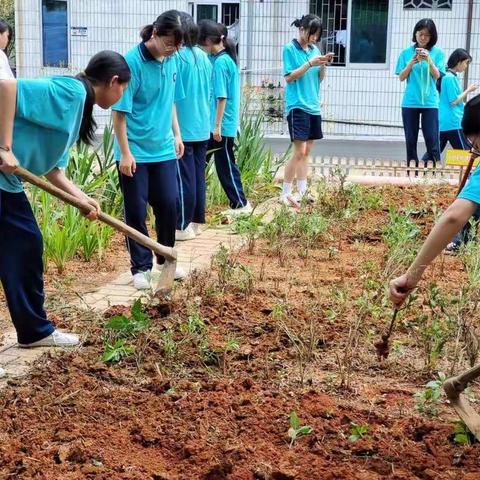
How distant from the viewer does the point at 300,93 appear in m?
8.38

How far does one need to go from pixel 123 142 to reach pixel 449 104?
5593 millimetres

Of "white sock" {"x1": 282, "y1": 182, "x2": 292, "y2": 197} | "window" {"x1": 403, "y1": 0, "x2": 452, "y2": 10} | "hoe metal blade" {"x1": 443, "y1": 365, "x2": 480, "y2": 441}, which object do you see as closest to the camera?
"hoe metal blade" {"x1": 443, "y1": 365, "x2": 480, "y2": 441}

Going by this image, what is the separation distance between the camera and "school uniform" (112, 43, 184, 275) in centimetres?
546

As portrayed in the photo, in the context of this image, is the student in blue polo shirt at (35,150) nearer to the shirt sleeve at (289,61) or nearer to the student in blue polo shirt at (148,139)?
the student in blue polo shirt at (148,139)

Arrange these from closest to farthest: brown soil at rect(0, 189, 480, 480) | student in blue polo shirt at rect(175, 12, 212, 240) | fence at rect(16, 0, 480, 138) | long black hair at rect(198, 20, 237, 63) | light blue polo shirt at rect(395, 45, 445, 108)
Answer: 1. brown soil at rect(0, 189, 480, 480)
2. student in blue polo shirt at rect(175, 12, 212, 240)
3. long black hair at rect(198, 20, 237, 63)
4. light blue polo shirt at rect(395, 45, 445, 108)
5. fence at rect(16, 0, 480, 138)

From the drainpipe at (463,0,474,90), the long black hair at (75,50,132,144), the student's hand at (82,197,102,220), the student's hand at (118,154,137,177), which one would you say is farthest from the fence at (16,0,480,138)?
the student's hand at (82,197,102,220)

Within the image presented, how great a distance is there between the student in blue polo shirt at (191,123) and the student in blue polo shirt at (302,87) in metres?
1.55

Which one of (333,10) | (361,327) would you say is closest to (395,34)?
(333,10)

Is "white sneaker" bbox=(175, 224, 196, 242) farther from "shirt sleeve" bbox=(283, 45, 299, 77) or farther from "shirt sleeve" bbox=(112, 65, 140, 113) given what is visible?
"shirt sleeve" bbox=(283, 45, 299, 77)

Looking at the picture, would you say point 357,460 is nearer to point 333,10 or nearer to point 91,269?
point 91,269

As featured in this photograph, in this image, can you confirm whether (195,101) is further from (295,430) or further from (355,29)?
(355,29)

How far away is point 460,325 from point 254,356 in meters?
1.00

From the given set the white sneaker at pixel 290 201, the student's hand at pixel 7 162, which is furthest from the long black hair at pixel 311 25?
the student's hand at pixel 7 162

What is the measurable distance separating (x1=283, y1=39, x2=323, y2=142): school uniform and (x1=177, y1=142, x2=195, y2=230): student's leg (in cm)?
175
